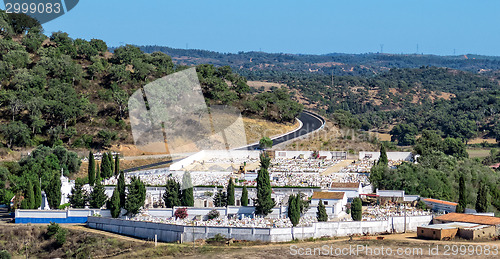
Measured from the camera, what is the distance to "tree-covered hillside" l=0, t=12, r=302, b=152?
76688 mm

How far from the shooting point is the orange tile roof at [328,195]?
49.9 m

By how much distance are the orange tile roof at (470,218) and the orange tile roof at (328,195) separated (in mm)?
6669

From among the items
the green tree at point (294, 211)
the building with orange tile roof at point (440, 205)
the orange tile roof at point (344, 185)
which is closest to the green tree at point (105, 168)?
the orange tile roof at point (344, 185)

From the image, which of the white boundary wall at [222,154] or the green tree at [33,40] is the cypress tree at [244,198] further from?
the green tree at [33,40]

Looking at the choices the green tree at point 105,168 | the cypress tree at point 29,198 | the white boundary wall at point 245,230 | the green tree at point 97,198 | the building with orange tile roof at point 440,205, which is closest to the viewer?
the white boundary wall at point 245,230

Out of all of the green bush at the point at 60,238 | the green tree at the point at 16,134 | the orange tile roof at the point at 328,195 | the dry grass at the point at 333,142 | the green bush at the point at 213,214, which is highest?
the green tree at the point at 16,134

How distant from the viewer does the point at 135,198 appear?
47.0m

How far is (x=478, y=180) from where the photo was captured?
204 ft

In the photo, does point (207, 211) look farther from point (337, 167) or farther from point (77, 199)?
point (337, 167)

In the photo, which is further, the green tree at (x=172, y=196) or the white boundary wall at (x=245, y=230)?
the green tree at (x=172, y=196)

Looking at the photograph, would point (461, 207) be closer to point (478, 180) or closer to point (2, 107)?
point (478, 180)

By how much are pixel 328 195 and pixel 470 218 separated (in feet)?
30.8

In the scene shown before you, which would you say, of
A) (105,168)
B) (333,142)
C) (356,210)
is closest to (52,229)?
(105,168)

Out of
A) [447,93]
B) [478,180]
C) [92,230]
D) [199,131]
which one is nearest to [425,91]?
[447,93]
